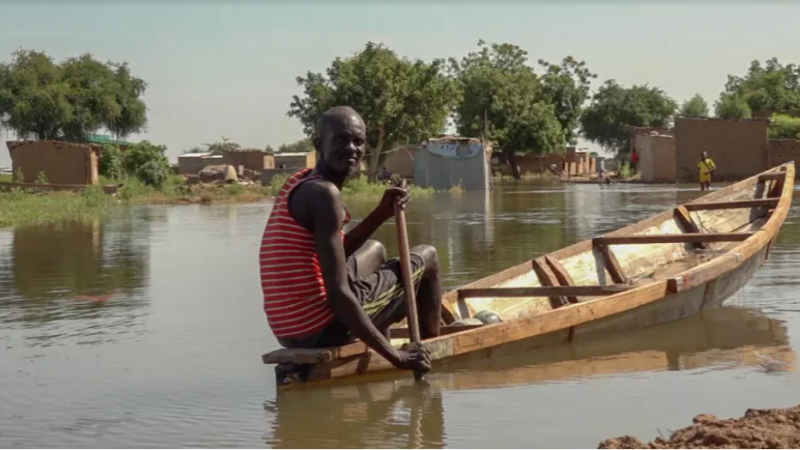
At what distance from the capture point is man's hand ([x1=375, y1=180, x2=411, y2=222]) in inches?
205

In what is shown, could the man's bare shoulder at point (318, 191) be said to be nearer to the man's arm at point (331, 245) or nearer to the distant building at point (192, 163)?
the man's arm at point (331, 245)

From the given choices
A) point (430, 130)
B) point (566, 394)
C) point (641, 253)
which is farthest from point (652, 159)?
point (566, 394)

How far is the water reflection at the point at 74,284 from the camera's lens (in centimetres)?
793

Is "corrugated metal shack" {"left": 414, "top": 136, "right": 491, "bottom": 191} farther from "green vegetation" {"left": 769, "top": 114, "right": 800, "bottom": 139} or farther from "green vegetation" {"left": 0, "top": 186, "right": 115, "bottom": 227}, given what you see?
"green vegetation" {"left": 0, "top": 186, "right": 115, "bottom": 227}

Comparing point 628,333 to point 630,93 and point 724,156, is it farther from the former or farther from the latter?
point 630,93

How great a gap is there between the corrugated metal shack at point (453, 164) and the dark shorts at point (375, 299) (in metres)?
30.2

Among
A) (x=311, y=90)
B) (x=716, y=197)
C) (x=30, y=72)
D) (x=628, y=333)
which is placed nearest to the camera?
(x=628, y=333)

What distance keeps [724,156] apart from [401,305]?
97.7ft

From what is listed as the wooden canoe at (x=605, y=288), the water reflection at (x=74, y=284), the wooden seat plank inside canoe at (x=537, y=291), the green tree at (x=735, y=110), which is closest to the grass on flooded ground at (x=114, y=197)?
the water reflection at (x=74, y=284)

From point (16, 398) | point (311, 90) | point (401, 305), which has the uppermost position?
point (311, 90)

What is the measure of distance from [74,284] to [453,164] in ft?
88.1

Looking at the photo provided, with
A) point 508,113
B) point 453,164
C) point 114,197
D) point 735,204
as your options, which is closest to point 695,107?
point 508,113

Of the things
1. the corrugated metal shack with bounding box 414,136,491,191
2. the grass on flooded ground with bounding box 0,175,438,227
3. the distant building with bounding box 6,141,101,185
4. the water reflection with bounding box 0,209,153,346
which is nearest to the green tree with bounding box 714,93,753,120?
the corrugated metal shack with bounding box 414,136,491,191

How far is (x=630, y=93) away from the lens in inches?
2463
